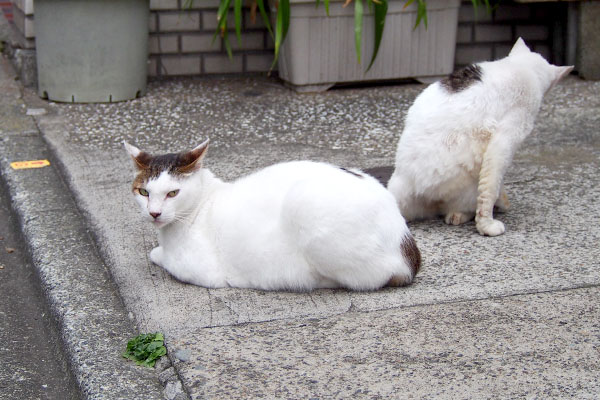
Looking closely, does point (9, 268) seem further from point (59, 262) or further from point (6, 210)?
point (6, 210)

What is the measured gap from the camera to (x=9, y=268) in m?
3.53

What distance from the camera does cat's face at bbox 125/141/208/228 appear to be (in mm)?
2908

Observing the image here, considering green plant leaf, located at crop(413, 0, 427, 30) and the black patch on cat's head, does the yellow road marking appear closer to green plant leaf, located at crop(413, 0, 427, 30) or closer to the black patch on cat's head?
the black patch on cat's head

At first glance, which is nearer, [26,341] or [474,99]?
[26,341]

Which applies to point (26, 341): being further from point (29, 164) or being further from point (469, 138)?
point (469, 138)

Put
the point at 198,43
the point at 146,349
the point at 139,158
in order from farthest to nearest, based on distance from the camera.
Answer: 1. the point at 198,43
2. the point at 139,158
3. the point at 146,349

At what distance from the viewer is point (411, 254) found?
2.95 m

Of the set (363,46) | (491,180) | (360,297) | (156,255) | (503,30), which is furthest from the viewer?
(503,30)

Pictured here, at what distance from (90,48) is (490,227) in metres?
3.47

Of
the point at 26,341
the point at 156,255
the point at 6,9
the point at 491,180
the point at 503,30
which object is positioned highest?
the point at 6,9

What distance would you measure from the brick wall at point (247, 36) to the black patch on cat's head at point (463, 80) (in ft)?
10.5

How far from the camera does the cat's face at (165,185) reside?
2.91m

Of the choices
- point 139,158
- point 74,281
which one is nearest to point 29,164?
point 74,281

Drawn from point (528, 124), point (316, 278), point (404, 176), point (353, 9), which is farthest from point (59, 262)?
point (353, 9)
